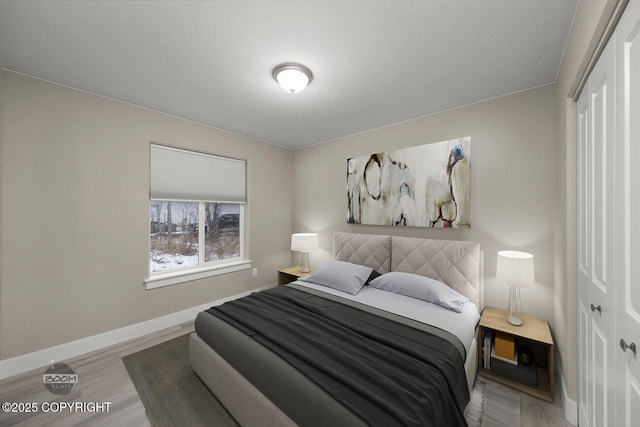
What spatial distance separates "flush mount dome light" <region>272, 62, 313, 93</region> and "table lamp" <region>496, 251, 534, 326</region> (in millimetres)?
2279

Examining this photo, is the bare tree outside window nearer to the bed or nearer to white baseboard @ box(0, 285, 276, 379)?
white baseboard @ box(0, 285, 276, 379)

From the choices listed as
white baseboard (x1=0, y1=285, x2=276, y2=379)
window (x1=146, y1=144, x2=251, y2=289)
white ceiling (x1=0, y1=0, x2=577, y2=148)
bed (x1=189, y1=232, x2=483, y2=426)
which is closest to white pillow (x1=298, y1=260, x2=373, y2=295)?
bed (x1=189, y1=232, x2=483, y2=426)

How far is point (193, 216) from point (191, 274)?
30.9 inches

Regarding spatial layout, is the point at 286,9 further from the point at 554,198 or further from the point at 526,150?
the point at 554,198

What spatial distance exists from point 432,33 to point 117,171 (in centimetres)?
318

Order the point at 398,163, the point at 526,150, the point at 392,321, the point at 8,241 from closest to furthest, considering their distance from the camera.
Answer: the point at 392,321, the point at 8,241, the point at 526,150, the point at 398,163

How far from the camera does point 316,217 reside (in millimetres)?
4082

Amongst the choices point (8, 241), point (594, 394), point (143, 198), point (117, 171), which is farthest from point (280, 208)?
point (594, 394)

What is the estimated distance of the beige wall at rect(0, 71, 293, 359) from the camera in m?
2.09

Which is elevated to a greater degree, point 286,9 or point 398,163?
point 286,9

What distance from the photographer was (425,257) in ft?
8.77

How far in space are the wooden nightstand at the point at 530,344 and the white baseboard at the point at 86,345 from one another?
334 centimetres

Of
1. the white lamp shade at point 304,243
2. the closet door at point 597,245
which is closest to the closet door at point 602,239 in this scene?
the closet door at point 597,245

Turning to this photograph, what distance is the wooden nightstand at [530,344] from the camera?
1841mm
